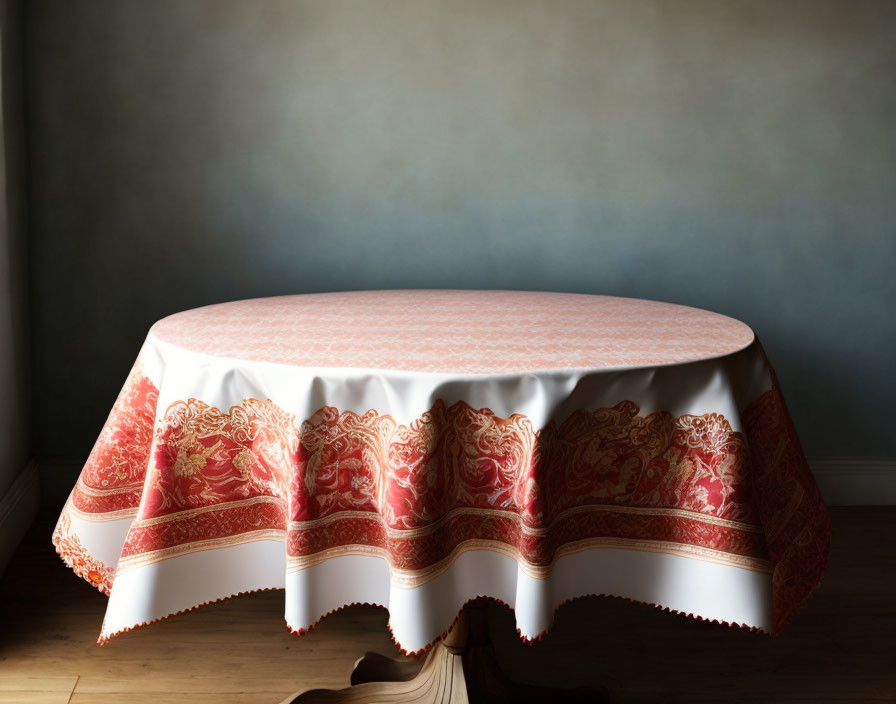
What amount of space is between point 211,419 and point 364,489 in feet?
0.83

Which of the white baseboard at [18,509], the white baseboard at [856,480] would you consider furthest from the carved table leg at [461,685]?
the white baseboard at [856,480]

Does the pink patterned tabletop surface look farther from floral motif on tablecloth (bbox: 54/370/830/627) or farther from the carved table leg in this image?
the carved table leg

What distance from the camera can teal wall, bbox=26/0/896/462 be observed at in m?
2.40

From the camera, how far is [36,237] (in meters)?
2.44

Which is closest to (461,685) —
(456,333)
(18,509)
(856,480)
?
(456,333)

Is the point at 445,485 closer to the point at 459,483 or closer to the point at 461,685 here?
the point at 459,483

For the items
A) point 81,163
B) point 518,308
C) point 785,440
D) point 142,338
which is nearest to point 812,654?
point 785,440

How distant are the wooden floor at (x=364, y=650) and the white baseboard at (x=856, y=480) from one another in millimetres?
631

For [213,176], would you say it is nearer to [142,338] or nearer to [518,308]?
[142,338]

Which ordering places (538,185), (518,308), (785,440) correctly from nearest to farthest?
(785,440), (518,308), (538,185)

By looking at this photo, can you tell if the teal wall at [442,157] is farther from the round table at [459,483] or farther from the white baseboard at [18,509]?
the round table at [459,483]

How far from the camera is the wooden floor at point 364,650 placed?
1.70m

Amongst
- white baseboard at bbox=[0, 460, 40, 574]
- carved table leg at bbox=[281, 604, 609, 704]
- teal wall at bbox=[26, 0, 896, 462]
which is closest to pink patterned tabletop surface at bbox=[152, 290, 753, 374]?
carved table leg at bbox=[281, 604, 609, 704]

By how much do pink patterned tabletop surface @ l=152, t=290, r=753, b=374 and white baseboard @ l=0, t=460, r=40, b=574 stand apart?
3.24 ft
